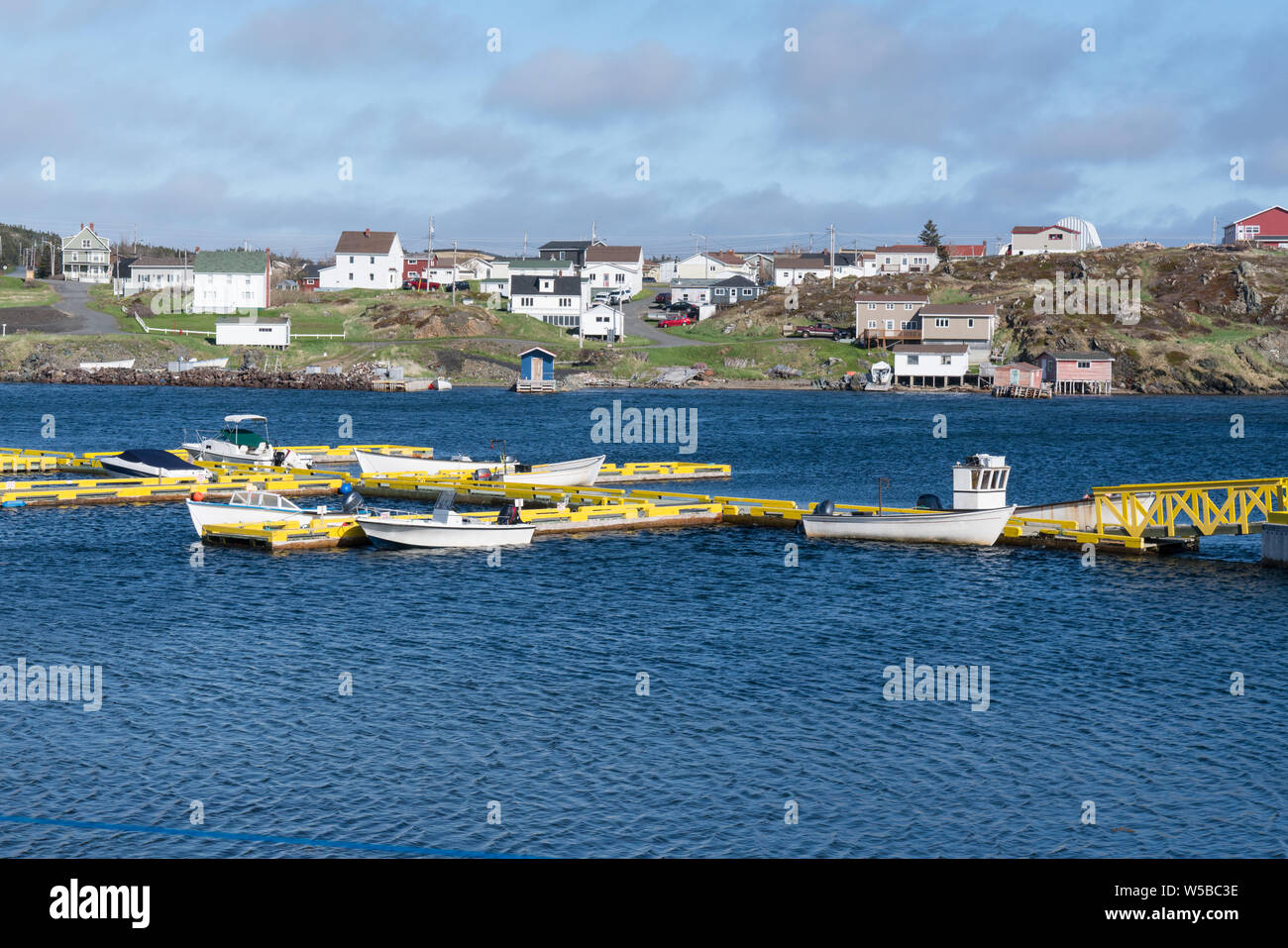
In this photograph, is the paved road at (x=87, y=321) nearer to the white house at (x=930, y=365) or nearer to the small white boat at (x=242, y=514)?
the white house at (x=930, y=365)

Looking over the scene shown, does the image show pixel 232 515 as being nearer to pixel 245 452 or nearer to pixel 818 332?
pixel 245 452

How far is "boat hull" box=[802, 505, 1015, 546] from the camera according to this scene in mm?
53500

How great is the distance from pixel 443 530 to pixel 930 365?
408ft

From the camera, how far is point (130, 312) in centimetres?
18962

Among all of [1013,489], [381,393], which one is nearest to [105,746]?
[1013,489]

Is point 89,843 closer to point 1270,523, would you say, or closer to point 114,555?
point 114,555

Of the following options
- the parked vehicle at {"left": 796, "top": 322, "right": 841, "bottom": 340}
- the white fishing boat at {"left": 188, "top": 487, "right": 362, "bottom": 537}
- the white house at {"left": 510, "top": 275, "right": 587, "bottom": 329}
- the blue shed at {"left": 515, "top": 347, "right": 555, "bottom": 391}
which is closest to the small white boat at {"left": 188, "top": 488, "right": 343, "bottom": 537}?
the white fishing boat at {"left": 188, "top": 487, "right": 362, "bottom": 537}

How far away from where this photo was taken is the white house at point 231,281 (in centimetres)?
18925

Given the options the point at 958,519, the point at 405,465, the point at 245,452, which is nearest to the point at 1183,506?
the point at 958,519

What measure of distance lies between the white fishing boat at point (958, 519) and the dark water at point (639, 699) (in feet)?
3.45

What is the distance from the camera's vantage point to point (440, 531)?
171 feet

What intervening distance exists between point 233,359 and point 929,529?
130604 millimetres

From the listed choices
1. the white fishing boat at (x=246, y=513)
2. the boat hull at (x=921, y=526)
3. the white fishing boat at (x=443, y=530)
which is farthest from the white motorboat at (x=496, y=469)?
the boat hull at (x=921, y=526)

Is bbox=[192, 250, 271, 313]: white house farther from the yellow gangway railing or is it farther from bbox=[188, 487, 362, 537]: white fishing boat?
the yellow gangway railing
